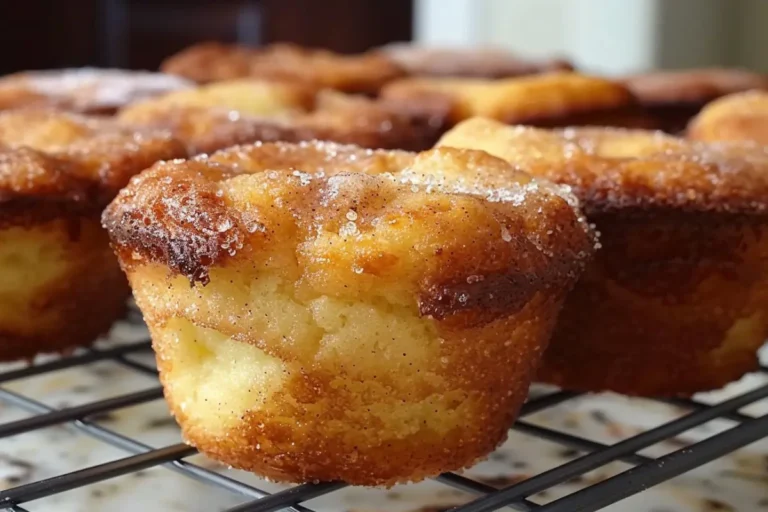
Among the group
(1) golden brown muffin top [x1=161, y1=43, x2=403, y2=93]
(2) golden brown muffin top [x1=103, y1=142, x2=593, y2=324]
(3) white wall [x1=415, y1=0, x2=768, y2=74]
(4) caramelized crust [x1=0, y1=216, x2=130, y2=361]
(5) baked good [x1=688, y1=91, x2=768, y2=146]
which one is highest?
(3) white wall [x1=415, y1=0, x2=768, y2=74]

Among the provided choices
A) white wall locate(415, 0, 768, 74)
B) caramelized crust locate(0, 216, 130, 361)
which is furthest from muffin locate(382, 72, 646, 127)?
white wall locate(415, 0, 768, 74)

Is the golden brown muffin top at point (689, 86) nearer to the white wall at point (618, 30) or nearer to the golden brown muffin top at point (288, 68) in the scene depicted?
the golden brown muffin top at point (288, 68)

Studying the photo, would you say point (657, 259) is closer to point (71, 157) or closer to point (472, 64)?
point (71, 157)

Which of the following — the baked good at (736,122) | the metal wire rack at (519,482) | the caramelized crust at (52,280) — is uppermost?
the baked good at (736,122)

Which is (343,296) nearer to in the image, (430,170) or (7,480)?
(430,170)

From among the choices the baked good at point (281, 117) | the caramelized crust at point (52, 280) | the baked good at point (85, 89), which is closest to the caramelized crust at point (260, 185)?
the caramelized crust at point (52, 280)

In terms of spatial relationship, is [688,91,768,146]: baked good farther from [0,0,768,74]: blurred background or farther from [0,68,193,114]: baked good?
[0,0,768,74]: blurred background

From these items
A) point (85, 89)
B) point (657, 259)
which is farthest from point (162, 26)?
point (657, 259)
